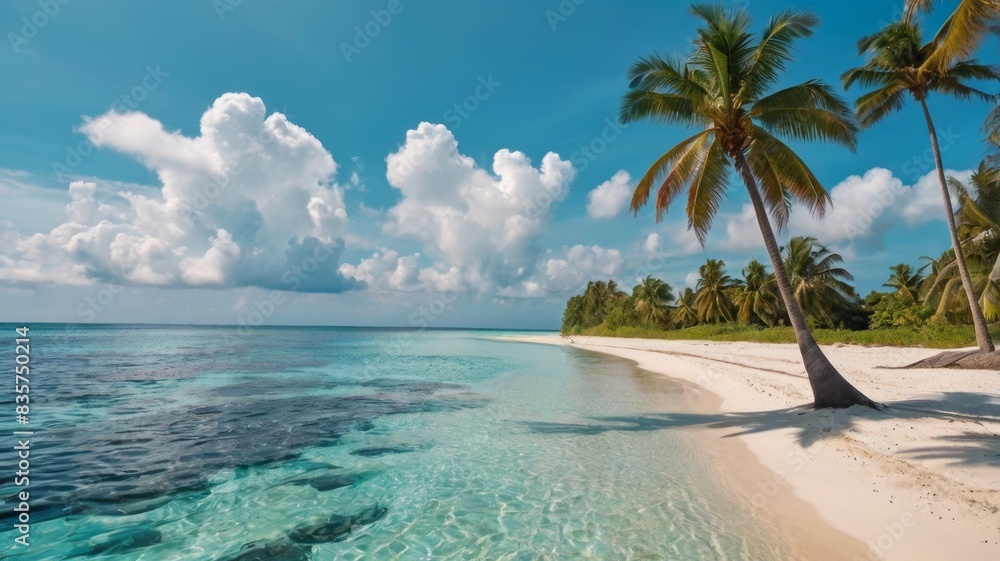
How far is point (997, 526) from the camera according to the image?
4.27 meters

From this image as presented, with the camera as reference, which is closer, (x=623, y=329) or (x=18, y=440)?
(x=18, y=440)

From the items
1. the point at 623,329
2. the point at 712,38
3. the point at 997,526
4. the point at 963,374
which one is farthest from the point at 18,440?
the point at 623,329

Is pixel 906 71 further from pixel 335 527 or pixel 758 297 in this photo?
pixel 758 297

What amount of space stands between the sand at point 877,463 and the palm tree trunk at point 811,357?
0.97ft

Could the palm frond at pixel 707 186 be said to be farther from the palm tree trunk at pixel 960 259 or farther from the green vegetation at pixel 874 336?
the green vegetation at pixel 874 336

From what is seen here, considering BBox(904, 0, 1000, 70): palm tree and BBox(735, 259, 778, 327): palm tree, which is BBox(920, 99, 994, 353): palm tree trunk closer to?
BBox(904, 0, 1000, 70): palm tree

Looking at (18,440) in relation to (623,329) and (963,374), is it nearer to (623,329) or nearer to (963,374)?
(963,374)

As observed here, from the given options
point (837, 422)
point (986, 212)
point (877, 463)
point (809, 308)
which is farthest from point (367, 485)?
point (809, 308)

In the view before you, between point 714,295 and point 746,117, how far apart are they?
1632 inches

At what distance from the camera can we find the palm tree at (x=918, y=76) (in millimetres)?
14344

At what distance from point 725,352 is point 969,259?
40.6 feet

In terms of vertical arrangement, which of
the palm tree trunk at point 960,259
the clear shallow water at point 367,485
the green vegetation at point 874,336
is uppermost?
the palm tree trunk at point 960,259

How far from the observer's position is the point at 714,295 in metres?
47.5

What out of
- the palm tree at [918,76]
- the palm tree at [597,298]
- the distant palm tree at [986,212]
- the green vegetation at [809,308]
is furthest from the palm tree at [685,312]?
the palm tree at [918,76]
